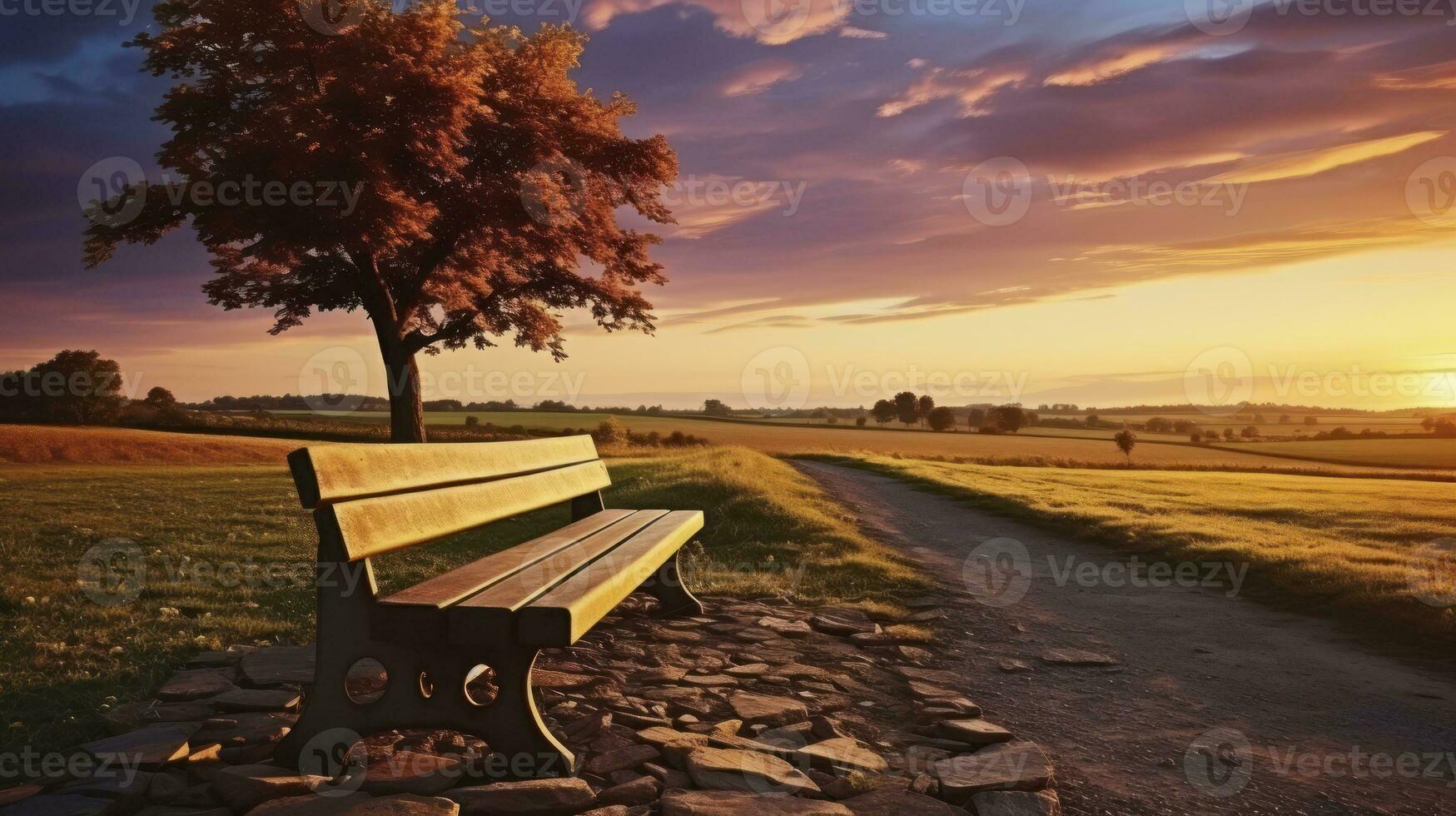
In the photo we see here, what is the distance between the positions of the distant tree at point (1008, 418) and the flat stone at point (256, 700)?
71939mm

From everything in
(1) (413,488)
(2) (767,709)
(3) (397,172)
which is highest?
(3) (397,172)

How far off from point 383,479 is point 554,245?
14.6 meters

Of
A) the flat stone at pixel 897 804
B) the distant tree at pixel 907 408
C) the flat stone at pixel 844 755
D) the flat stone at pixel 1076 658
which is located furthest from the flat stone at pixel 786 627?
the distant tree at pixel 907 408

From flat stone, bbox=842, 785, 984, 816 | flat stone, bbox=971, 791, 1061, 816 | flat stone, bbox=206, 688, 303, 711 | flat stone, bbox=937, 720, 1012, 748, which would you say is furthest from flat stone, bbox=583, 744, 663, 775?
flat stone, bbox=206, 688, 303, 711

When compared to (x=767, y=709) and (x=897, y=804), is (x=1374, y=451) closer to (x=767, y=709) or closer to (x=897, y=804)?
(x=767, y=709)

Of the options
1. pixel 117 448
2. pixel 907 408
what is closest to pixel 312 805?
pixel 117 448

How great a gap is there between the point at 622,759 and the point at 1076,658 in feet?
10.6

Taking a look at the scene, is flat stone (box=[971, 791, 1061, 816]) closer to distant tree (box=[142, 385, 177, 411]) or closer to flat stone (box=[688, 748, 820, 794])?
flat stone (box=[688, 748, 820, 794])

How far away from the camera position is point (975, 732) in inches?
143

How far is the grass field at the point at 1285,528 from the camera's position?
6.60 meters

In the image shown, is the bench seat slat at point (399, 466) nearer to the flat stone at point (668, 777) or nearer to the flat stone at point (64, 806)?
the flat stone at point (64, 806)

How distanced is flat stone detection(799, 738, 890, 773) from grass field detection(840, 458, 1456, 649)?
472 cm

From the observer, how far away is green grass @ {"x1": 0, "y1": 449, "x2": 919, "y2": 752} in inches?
159

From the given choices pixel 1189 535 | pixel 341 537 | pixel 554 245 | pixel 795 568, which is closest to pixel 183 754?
pixel 341 537
